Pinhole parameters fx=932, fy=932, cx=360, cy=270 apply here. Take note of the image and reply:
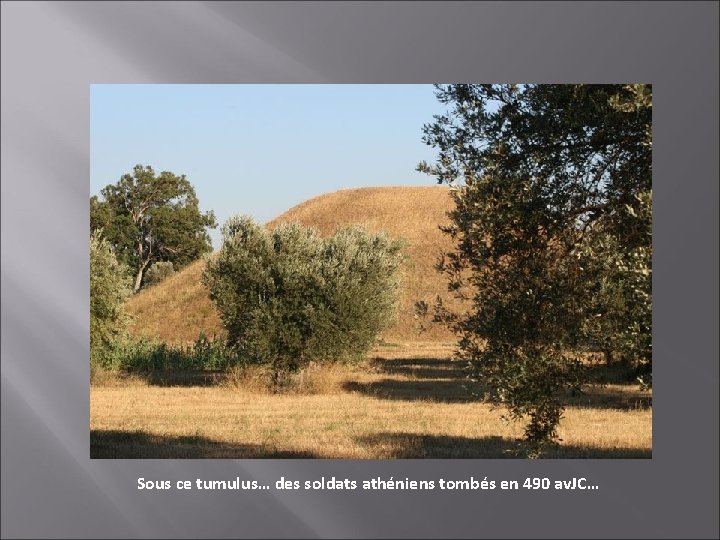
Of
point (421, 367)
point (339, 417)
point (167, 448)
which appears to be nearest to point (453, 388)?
point (339, 417)

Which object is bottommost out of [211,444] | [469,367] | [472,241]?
[211,444]

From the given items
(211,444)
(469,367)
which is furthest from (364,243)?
(469,367)

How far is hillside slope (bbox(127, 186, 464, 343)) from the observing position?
7000 centimetres

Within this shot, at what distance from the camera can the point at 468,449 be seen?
17.8 metres

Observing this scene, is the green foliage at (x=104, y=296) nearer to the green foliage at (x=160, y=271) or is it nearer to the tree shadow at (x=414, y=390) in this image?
the tree shadow at (x=414, y=390)

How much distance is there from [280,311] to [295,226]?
355cm

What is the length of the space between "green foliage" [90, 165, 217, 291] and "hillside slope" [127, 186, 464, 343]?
9.24 ft

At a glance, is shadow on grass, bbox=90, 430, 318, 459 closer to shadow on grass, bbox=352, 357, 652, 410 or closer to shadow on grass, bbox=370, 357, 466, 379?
shadow on grass, bbox=352, 357, 652, 410

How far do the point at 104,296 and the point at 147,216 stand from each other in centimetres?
4344

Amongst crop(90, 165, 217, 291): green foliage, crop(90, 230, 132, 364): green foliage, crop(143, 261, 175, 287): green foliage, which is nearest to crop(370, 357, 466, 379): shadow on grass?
crop(90, 230, 132, 364): green foliage

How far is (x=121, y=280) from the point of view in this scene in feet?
109

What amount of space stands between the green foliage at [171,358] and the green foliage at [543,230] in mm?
27329

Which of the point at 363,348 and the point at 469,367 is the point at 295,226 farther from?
the point at 469,367

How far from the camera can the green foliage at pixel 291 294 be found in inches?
1173
